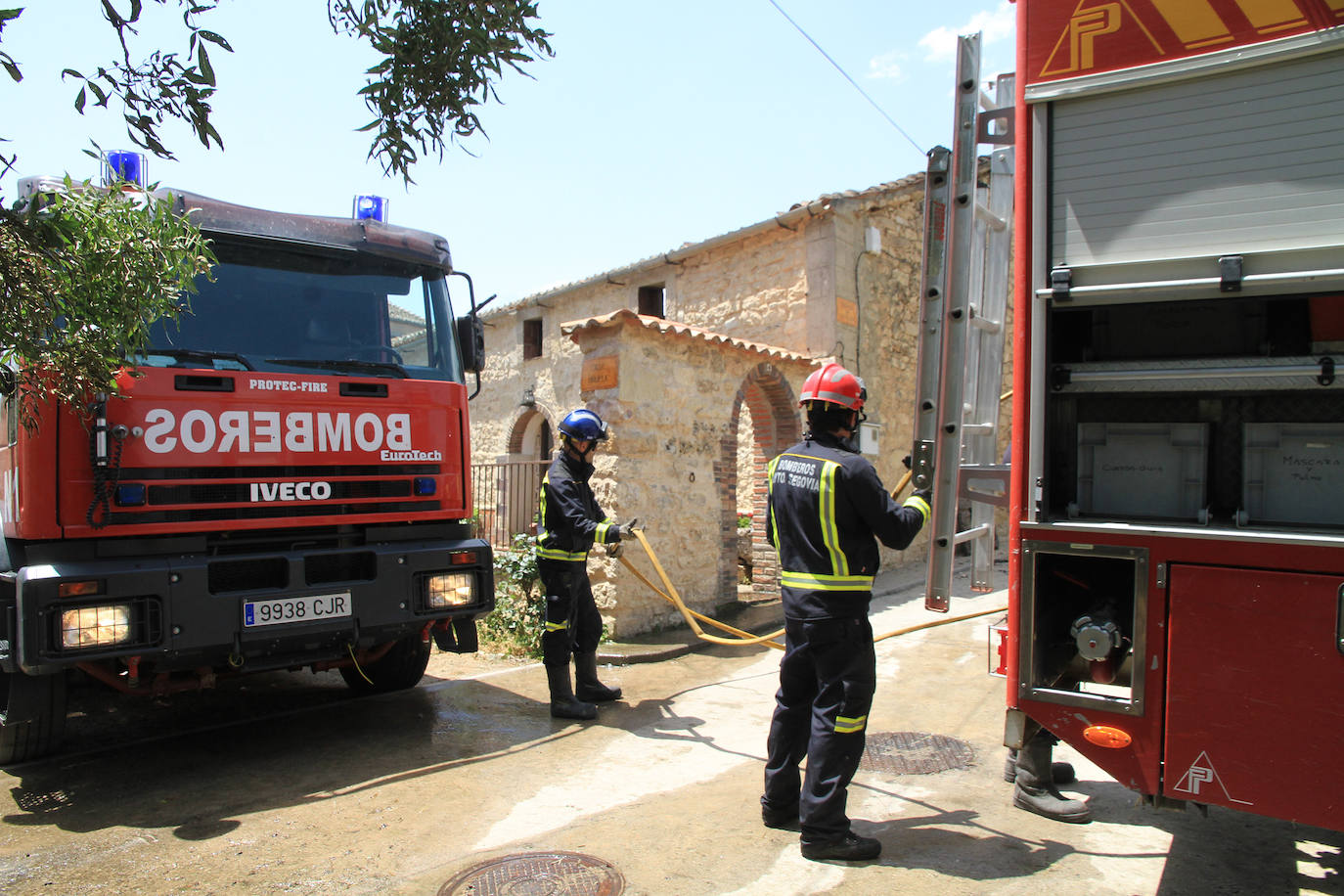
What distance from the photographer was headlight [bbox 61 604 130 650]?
370cm

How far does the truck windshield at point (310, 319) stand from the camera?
4.22 m

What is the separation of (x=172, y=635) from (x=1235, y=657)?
4.17 meters

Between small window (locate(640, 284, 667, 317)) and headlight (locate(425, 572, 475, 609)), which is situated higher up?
small window (locate(640, 284, 667, 317))

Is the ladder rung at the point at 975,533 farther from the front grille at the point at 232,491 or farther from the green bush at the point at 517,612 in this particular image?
the green bush at the point at 517,612

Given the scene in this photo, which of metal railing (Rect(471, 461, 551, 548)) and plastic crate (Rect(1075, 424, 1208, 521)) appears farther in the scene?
metal railing (Rect(471, 461, 551, 548))

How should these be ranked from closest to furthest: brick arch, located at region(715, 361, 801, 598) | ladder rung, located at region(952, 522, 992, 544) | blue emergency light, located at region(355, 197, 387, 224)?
ladder rung, located at region(952, 522, 992, 544) → blue emergency light, located at region(355, 197, 387, 224) → brick arch, located at region(715, 361, 801, 598)

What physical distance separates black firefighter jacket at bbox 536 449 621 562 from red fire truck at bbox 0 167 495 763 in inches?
21.1

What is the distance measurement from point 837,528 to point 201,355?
3.13 meters

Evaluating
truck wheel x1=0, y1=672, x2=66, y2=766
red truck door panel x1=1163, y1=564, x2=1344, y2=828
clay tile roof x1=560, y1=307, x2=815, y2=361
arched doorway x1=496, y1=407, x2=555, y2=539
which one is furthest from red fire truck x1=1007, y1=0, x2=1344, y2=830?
arched doorway x1=496, y1=407, x2=555, y2=539

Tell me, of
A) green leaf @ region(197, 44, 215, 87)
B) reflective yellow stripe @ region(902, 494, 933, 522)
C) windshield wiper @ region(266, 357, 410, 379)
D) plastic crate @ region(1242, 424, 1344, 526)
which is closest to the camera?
green leaf @ region(197, 44, 215, 87)

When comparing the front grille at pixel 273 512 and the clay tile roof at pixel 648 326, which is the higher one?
the clay tile roof at pixel 648 326

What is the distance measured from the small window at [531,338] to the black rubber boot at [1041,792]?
12842mm

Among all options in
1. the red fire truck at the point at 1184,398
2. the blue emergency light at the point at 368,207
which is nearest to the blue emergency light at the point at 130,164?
the blue emergency light at the point at 368,207

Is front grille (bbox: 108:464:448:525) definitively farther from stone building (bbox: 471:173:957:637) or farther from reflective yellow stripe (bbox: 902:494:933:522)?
stone building (bbox: 471:173:957:637)
